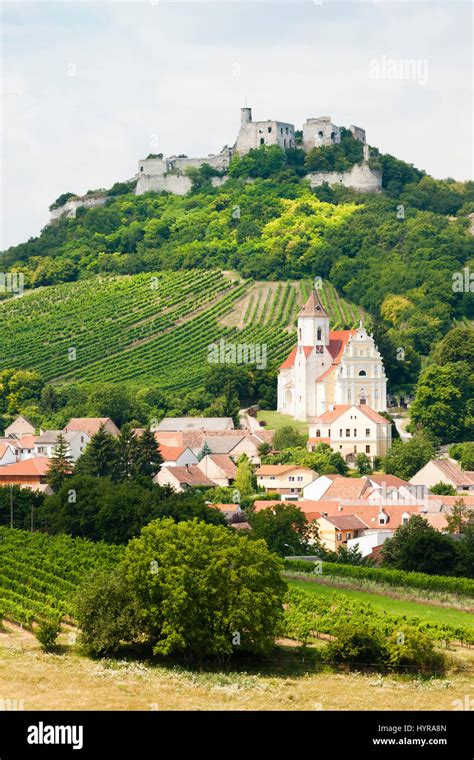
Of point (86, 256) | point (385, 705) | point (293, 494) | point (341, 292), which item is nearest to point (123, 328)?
point (341, 292)

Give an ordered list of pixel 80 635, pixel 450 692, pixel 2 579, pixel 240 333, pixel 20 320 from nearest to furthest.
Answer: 1. pixel 450 692
2. pixel 80 635
3. pixel 2 579
4. pixel 240 333
5. pixel 20 320

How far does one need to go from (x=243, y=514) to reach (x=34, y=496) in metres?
8.63

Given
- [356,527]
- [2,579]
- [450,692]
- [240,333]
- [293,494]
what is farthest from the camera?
[240,333]

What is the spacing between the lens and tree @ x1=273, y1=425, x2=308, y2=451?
78.9 metres

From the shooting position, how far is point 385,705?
Result: 113ft

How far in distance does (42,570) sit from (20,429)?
127 feet

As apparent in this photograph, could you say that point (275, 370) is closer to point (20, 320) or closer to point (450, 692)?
point (20, 320)

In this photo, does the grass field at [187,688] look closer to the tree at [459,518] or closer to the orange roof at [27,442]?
the tree at [459,518]

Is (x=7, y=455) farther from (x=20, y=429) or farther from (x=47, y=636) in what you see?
(x=47, y=636)

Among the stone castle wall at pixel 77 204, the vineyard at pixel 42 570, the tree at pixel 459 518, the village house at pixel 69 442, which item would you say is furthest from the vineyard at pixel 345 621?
the stone castle wall at pixel 77 204

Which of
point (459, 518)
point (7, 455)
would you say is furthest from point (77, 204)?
point (459, 518)

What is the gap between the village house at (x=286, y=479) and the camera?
72188 millimetres

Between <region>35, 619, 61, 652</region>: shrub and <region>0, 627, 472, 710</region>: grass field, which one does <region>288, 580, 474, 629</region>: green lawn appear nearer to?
<region>0, 627, 472, 710</region>: grass field

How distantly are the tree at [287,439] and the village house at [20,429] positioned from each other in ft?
49.6
